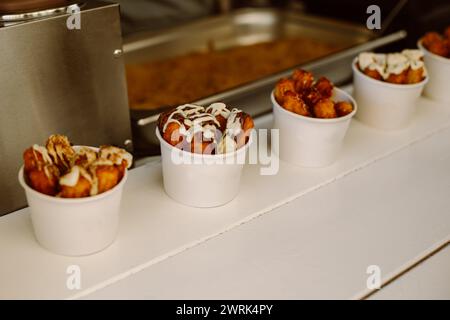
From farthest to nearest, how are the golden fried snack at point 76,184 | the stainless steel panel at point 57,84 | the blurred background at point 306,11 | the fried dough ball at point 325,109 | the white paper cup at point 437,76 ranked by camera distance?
A: the blurred background at point 306,11, the white paper cup at point 437,76, the fried dough ball at point 325,109, the stainless steel panel at point 57,84, the golden fried snack at point 76,184

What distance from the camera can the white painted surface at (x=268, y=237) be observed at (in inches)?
29.7

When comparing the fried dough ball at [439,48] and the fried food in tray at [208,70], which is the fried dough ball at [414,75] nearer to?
the fried dough ball at [439,48]

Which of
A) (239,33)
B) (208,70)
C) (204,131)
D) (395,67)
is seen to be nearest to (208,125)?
(204,131)

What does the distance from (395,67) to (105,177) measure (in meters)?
0.70

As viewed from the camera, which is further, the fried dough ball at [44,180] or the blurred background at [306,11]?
the blurred background at [306,11]

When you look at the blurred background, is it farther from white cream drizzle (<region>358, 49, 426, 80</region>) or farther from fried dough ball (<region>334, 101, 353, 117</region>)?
fried dough ball (<region>334, 101, 353, 117</region>)

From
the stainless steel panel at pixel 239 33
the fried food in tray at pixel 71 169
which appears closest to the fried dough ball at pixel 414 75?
the fried food in tray at pixel 71 169

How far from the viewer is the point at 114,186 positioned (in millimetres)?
768

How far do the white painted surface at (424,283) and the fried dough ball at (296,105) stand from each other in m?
0.35

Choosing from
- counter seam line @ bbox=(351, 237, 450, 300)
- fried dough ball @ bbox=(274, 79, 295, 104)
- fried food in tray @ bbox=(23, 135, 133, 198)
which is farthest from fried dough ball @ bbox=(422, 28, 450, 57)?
fried food in tray @ bbox=(23, 135, 133, 198)

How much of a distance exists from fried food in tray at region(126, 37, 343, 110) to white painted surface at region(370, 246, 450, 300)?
0.73 metres

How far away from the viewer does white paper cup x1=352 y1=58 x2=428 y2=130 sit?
3.68 ft
